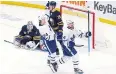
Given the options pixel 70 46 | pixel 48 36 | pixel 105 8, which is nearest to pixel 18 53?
pixel 48 36

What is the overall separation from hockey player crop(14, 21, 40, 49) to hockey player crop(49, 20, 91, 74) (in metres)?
0.17

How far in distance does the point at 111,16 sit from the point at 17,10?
56 cm

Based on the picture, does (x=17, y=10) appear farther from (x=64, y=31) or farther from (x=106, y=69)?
(x=106, y=69)

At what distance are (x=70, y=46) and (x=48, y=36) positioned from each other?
0.14 meters

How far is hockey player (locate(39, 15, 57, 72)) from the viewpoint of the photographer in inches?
72.1

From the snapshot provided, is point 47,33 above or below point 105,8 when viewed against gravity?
below

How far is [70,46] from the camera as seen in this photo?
185cm

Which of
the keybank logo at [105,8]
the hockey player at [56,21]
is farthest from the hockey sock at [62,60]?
the keybank logo at [105,8]

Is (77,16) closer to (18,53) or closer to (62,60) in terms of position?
(62,60)

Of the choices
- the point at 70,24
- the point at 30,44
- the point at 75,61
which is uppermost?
the point at 70,24

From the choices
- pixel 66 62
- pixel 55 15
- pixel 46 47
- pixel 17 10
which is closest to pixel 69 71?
pixel 66 62

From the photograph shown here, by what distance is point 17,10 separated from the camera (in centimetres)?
184

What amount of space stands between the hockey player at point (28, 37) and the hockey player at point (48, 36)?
1.4 inches

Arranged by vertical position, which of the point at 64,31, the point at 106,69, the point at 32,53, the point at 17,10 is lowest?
the point at 106,69
